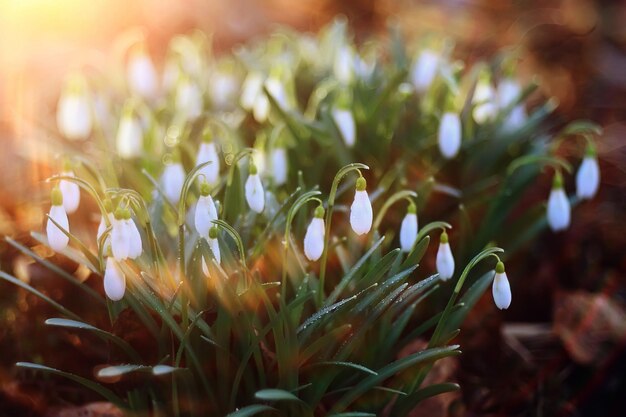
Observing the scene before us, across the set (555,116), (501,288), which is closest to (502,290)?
(501,288)

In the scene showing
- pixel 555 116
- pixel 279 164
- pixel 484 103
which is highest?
pixel 279 164

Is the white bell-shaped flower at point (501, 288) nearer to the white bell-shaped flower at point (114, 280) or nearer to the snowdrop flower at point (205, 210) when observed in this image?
the snowdrop flower at point (205, 210)

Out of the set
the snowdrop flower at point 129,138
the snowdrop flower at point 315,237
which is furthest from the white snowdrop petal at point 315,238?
the snowdrop flower at point 129,138

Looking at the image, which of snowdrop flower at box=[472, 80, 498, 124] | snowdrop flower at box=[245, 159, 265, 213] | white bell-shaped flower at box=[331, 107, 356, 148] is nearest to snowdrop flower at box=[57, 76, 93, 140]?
white bell-shaped flower at box=[331, 107, 356, 148]

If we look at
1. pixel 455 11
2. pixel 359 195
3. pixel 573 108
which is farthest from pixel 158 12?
pixel 359 195

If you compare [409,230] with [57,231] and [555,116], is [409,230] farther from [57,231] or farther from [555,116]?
[555,116]

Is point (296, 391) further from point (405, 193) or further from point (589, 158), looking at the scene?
point (589, 158)
